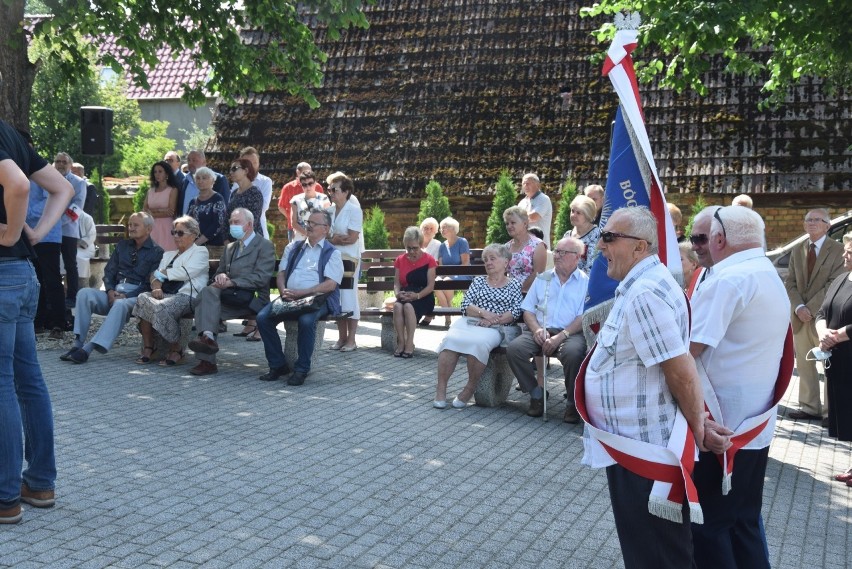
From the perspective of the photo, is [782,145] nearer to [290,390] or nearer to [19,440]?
[290,390]

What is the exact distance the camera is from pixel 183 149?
43094 mm

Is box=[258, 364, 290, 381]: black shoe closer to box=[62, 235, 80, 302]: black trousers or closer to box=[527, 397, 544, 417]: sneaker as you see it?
box=[527, 397, 544, 417]: sneaker

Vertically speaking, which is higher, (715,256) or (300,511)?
(715,256)

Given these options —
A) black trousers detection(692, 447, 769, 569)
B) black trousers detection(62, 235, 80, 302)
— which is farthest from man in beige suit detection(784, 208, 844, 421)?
black trousers detection(62, 235, 80, 302)

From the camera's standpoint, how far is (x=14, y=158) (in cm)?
572

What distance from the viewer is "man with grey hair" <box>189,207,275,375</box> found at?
1073 centimetres

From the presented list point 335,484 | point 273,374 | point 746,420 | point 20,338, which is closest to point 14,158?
point 20,338

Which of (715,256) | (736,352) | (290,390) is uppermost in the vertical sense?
(715,256)

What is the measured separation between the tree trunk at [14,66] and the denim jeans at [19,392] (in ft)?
24.9

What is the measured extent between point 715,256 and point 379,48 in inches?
738

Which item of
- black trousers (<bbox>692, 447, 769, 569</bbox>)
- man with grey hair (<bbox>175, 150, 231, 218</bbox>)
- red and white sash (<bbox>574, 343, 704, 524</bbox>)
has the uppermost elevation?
man with grey hair (<bbox>175, 150, 231, 218</bbox>)

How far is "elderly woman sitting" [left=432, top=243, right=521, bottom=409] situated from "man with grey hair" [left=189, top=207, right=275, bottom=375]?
7.95ft

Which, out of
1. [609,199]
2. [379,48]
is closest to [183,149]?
[379,48]

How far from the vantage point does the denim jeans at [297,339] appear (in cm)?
1034
